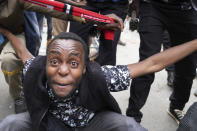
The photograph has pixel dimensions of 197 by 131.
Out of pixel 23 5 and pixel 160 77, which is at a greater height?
pixel 23 5

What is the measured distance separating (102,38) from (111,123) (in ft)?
3.35

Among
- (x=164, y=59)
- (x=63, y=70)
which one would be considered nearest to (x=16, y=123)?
(x=63, y=70)

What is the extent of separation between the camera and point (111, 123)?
167cm

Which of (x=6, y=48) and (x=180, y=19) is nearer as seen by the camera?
(x=180, y=19)

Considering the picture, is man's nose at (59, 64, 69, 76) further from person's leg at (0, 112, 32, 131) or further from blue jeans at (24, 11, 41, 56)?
blue jeans at (24, 11, 41, 56)

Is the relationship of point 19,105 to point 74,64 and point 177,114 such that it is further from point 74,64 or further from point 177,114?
point 177,114

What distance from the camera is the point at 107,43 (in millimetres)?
2545

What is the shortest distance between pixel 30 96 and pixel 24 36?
3.27 feet

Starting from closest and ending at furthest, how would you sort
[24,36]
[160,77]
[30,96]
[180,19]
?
[30,96]
[180,19]
[24,36]
[160,77]

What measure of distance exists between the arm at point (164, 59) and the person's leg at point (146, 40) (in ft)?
1.40

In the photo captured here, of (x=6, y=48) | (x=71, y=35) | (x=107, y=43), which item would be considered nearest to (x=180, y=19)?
(x=107, y=43)

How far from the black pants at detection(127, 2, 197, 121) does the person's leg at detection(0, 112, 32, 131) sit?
103cm

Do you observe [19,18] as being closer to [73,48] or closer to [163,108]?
[73,48]

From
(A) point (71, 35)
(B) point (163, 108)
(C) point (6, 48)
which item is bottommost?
(B) point (163, 108)
